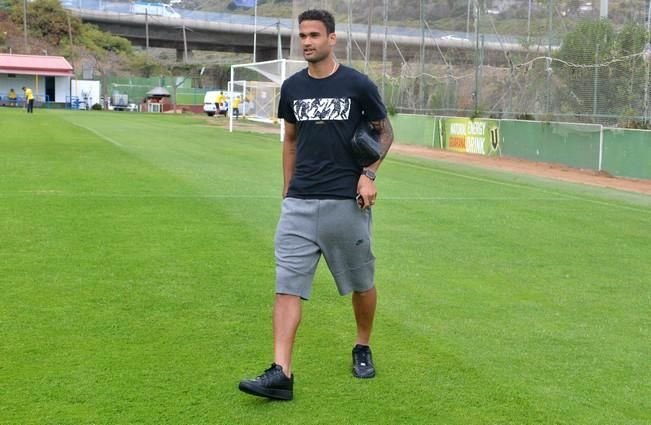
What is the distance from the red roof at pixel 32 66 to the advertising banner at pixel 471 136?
134 feet

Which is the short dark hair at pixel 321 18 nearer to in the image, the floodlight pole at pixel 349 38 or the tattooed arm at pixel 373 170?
the tattooed arm at pixel 373 170

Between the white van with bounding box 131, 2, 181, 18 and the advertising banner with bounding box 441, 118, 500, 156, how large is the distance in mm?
64893

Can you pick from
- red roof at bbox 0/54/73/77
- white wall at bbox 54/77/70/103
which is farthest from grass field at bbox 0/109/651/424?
white wall at bbox 54/77/70/103

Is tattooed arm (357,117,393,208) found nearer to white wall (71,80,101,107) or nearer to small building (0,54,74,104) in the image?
small building (0,54,74,104)

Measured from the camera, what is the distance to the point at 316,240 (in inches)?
191

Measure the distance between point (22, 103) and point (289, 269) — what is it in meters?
62.2

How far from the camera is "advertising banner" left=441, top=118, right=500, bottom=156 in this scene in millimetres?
27891

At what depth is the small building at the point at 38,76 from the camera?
208 ft

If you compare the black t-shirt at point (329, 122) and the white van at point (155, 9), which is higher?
the white van at point (155, 9)

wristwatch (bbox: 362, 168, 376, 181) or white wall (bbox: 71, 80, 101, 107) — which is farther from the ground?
white wall (bbox: 71, 80, 101, 107)

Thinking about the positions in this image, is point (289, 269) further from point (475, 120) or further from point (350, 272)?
point (475, 120)

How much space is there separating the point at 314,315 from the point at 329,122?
205 cm

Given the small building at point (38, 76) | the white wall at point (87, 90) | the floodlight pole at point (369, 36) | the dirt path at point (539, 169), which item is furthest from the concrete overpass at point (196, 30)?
the dirt path at point (539, 169)

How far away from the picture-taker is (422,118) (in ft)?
110
